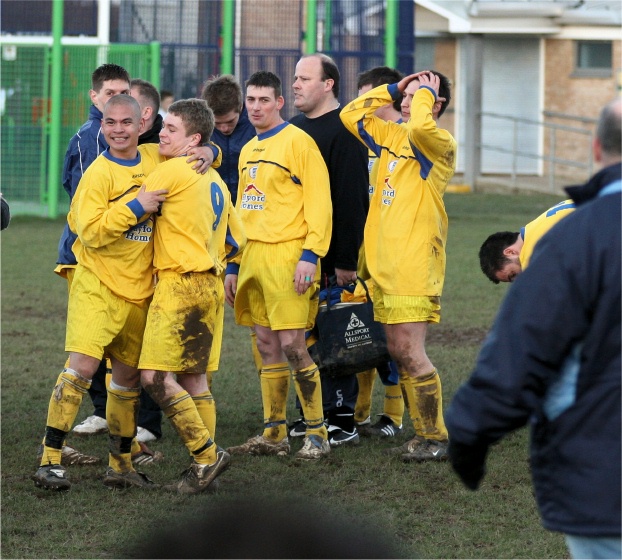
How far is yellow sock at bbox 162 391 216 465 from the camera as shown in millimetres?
5582

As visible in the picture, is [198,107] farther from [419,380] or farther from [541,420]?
[541,420]

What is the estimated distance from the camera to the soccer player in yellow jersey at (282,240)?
20.8 ft

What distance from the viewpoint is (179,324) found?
5.57 m

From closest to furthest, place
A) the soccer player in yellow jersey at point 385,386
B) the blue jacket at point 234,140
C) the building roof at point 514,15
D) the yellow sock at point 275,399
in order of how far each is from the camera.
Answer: the yellow sock at point 275,399
the soccer player in yellow jersey at point 385,386
the blue jacket at point 234,140
the building roof at point 514,15

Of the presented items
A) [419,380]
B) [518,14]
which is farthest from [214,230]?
[518,14]

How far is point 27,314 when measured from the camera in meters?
11.3

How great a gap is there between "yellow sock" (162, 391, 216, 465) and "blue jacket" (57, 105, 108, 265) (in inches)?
48.4

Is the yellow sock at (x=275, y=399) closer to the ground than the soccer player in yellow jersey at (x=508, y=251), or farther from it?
closer to the ground

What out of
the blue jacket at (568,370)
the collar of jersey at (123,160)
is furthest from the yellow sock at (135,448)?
the blue jacket at (568,370)

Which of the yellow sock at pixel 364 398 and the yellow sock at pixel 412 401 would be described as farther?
the yellow sock at pixel 364 398

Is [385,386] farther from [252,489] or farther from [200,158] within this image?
[252,489]

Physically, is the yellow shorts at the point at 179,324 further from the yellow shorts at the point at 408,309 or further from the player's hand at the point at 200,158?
the yellow shorts at the point at 408,309

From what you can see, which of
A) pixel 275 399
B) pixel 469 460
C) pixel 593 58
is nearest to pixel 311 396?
pixel 275 399

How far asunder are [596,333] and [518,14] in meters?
25.7
